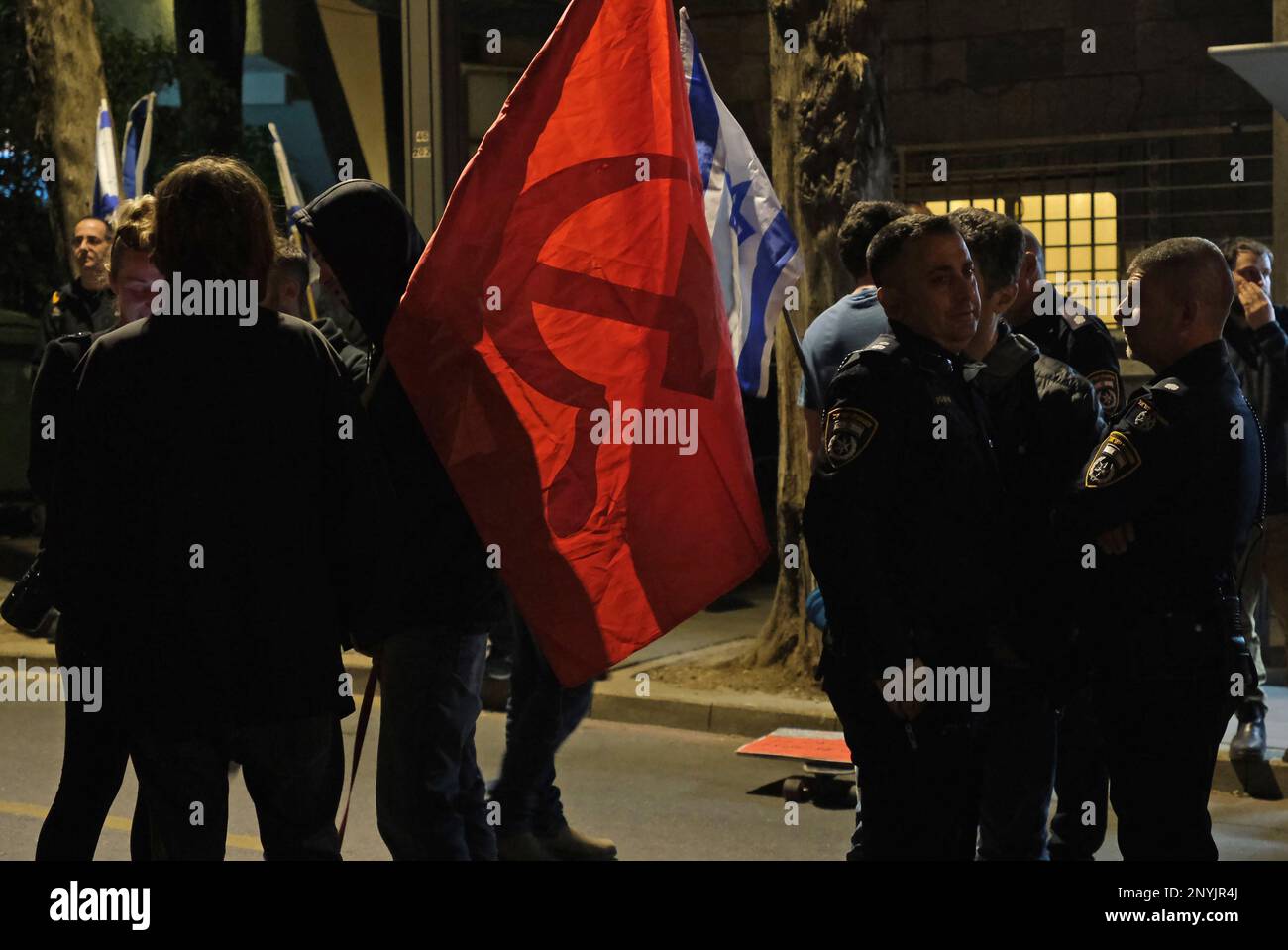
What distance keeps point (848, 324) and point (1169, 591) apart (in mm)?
1875

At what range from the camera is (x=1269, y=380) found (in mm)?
7566

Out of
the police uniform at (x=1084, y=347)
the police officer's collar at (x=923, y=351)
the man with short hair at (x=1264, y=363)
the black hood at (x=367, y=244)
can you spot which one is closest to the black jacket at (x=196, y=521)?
the black hood at (x=367, y=244)

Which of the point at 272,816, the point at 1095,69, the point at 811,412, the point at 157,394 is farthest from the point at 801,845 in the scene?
the point at 1095,69

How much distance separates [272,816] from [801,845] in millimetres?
2850

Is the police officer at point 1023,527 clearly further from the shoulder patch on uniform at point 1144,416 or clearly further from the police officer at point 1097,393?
the police officer at point 1097,393

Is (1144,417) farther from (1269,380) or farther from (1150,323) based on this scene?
(1269,380)

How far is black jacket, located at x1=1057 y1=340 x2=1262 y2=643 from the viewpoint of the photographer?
13.5 feet

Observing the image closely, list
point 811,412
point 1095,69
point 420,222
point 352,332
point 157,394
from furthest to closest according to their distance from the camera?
point 1095,69 → point 420,222 → point 811,412 → point 352,332 → point 157,394

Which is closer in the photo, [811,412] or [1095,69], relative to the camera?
[811,412]

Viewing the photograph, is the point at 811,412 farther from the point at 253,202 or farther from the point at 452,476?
the point at 253,202

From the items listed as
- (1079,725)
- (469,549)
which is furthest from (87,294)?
(1079,725)

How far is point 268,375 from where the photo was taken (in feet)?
12.0

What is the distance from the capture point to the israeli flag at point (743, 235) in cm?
720

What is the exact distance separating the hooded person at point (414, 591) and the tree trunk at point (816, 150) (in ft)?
14.3
